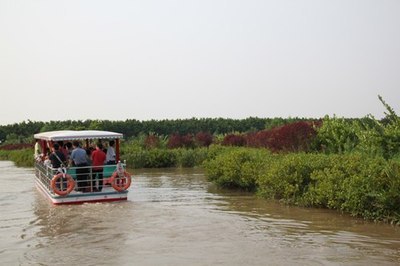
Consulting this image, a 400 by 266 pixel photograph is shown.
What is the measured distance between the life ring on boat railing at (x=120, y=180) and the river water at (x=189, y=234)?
541 millimetres

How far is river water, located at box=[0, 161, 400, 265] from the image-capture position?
30.7 ft

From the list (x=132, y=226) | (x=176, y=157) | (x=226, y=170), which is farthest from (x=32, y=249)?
(x=176, y=157)

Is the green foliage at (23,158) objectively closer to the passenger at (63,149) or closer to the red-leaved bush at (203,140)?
the red-leaved bush at (203,140)

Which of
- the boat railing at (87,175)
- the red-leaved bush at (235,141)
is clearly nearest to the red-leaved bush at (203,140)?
the red-leaved bush at (235,141)

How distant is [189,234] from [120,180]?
5530 millimetres

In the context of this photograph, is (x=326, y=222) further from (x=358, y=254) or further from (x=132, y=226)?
(x=132, y=226)

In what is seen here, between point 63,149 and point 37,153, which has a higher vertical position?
point 63,149

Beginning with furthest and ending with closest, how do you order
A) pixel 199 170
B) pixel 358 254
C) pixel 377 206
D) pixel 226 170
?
pixel 199 170, pixel 226 170, pixel 377 206, pixel 358 254

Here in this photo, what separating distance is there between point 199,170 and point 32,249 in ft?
61.4

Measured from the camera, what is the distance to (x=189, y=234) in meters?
11.4

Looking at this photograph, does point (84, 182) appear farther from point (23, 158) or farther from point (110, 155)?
point (23, 158)

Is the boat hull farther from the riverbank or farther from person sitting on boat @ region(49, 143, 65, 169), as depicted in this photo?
the riverbank

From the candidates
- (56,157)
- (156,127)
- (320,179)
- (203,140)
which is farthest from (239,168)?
(156,127)

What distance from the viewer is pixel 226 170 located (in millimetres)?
19234
